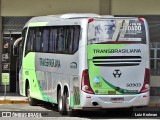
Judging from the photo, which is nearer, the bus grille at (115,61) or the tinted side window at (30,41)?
the bus grille at (115,61)

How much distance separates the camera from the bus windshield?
632 inches

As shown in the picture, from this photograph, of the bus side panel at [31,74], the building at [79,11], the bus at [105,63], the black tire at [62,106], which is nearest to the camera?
the bus at [105,63]

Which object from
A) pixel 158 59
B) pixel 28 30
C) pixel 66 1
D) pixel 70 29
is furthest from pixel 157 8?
pixel 70 29

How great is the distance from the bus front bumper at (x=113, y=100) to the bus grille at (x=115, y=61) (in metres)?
0.97

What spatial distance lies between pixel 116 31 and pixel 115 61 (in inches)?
37.0

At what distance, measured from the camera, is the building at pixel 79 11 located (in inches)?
981

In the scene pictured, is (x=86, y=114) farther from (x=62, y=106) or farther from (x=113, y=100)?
(x=113, y=100)

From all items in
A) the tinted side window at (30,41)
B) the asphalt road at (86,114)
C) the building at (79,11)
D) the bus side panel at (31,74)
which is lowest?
the asphalt road at (86,114)

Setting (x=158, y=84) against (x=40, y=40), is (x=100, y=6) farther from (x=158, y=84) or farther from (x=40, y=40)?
(x=40, y=40)

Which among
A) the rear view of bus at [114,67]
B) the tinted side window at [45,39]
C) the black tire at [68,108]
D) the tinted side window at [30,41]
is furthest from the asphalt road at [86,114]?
the tinted side window at [30,41]

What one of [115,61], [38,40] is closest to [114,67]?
[115,61]

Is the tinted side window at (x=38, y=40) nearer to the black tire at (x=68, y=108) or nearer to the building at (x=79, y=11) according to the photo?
the black tire at (x=68, y=108)

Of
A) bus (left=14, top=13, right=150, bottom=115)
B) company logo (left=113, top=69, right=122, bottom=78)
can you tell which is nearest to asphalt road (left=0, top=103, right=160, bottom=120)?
bus (left=14, top=13, right=150, bottom=115)

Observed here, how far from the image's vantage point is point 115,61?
52.6ft
